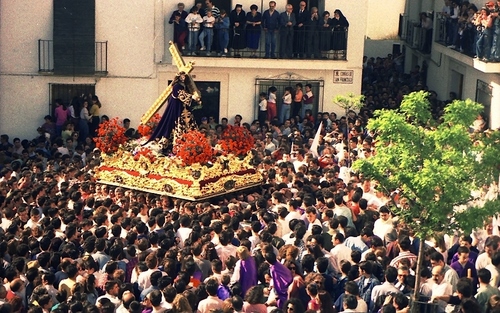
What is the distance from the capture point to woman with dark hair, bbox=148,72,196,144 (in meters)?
22.3

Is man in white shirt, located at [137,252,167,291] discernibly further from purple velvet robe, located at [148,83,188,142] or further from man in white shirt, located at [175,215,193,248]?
purple velvet robe, located at [148,83,188,142]

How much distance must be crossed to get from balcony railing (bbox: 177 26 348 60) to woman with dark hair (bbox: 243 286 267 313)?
15.8 meters

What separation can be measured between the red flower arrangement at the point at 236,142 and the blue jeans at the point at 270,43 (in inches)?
270

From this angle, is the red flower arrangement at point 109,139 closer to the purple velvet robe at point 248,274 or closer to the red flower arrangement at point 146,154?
the red flower arrangement at point 146,154

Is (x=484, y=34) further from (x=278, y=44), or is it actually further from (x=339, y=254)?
(x=339, y=254)

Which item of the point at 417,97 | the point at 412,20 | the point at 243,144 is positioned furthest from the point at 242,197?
the point at 412,20

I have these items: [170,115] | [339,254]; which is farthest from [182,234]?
[170,115]

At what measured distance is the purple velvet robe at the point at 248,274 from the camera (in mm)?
14969

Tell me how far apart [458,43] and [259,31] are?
17.5 ft

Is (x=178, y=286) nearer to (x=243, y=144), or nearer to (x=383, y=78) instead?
(x=243, y=144)

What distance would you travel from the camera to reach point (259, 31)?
2884 centimetres

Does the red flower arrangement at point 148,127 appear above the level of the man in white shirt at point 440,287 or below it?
above

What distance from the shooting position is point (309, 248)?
1541 cm

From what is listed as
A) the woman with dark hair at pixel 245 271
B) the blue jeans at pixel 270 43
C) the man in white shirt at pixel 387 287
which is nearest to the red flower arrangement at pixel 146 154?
the blue jeans at pixel 270 43
